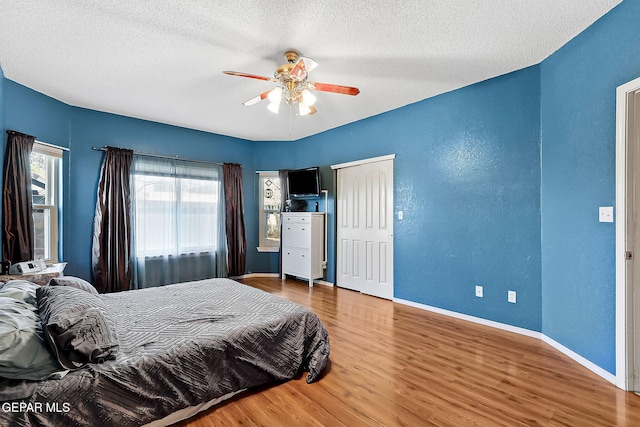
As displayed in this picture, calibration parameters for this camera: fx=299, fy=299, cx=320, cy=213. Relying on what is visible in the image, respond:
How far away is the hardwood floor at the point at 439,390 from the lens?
5.59 feet

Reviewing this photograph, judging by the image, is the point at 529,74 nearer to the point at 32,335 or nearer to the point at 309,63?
the point at 309,63

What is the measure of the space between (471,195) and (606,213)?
1240 mm

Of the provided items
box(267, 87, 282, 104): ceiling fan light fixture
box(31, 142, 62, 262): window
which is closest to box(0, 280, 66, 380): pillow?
box(267, 87, 282, 104): ceiling fan light fixture

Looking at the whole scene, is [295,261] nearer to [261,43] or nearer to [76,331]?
[261,43]

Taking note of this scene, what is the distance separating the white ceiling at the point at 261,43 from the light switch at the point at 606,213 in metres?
1.37

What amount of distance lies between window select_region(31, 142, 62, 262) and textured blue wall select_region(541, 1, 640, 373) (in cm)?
534

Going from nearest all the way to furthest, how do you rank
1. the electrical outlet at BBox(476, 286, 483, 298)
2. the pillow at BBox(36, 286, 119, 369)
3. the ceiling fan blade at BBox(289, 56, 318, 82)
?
the pillow at BBox(36, 286, 119, 369) < the ceiling fan blade at BBox(289, 56, 318, 82) < the electrical outlet at BBox(476, 286, 483, 298)

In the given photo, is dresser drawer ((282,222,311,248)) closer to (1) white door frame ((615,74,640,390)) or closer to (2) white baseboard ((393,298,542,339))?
(2) white baseboard ((393,298,542,339))

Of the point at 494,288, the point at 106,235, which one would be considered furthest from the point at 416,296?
the point at 106,235

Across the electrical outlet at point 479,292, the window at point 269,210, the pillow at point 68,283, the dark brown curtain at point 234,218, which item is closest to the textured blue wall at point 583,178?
the electrical outlet at point 479,292

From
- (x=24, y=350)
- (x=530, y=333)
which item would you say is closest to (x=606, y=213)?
(x=530, y=333)

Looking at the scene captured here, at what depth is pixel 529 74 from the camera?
2.87m

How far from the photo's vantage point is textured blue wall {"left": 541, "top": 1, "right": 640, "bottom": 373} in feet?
6.84

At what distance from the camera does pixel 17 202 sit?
3.08 meters
